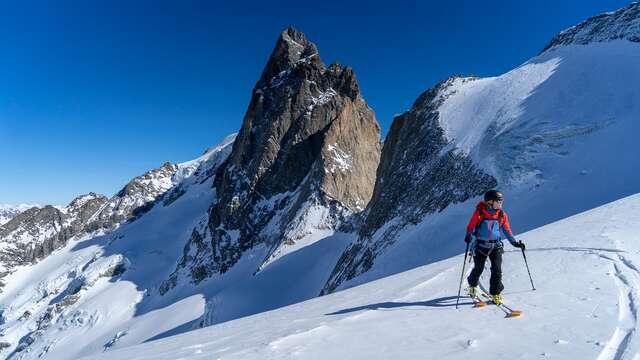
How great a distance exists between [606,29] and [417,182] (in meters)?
19.9

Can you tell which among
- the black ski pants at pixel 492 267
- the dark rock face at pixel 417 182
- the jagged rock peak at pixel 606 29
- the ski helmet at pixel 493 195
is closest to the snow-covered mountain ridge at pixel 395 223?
the dark rock face at pixel 417 182

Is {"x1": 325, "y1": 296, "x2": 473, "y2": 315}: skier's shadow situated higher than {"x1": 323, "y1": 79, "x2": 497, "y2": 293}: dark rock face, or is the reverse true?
{"x1": 323, "y1": 79, "x2": 497, "y2": 293}: dark rock face

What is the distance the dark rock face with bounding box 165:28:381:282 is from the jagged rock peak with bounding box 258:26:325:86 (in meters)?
0.75

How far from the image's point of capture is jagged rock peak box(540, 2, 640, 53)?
3073 cm

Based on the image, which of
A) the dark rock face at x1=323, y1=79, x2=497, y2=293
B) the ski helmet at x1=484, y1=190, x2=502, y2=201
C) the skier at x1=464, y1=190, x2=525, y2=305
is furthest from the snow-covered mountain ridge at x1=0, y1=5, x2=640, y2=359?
the ski helmet at x1=484, y1=190, x2=502, y2=201

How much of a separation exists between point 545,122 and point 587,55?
976 centimetres

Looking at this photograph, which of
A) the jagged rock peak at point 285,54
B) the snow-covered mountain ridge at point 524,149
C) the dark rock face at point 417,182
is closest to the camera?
the snow-covered mountain ridge at point 524,149

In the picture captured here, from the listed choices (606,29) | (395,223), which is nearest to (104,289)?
(395,223)

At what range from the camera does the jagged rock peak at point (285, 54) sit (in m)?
103

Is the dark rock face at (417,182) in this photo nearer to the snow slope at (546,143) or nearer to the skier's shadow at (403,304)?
the snow slope at (546,143)

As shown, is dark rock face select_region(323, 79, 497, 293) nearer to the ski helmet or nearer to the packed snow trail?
the packed snow trail

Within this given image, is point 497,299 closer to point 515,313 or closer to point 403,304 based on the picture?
point 515,313

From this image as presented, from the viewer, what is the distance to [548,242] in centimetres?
1097

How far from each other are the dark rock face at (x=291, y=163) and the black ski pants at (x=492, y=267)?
177 ft
